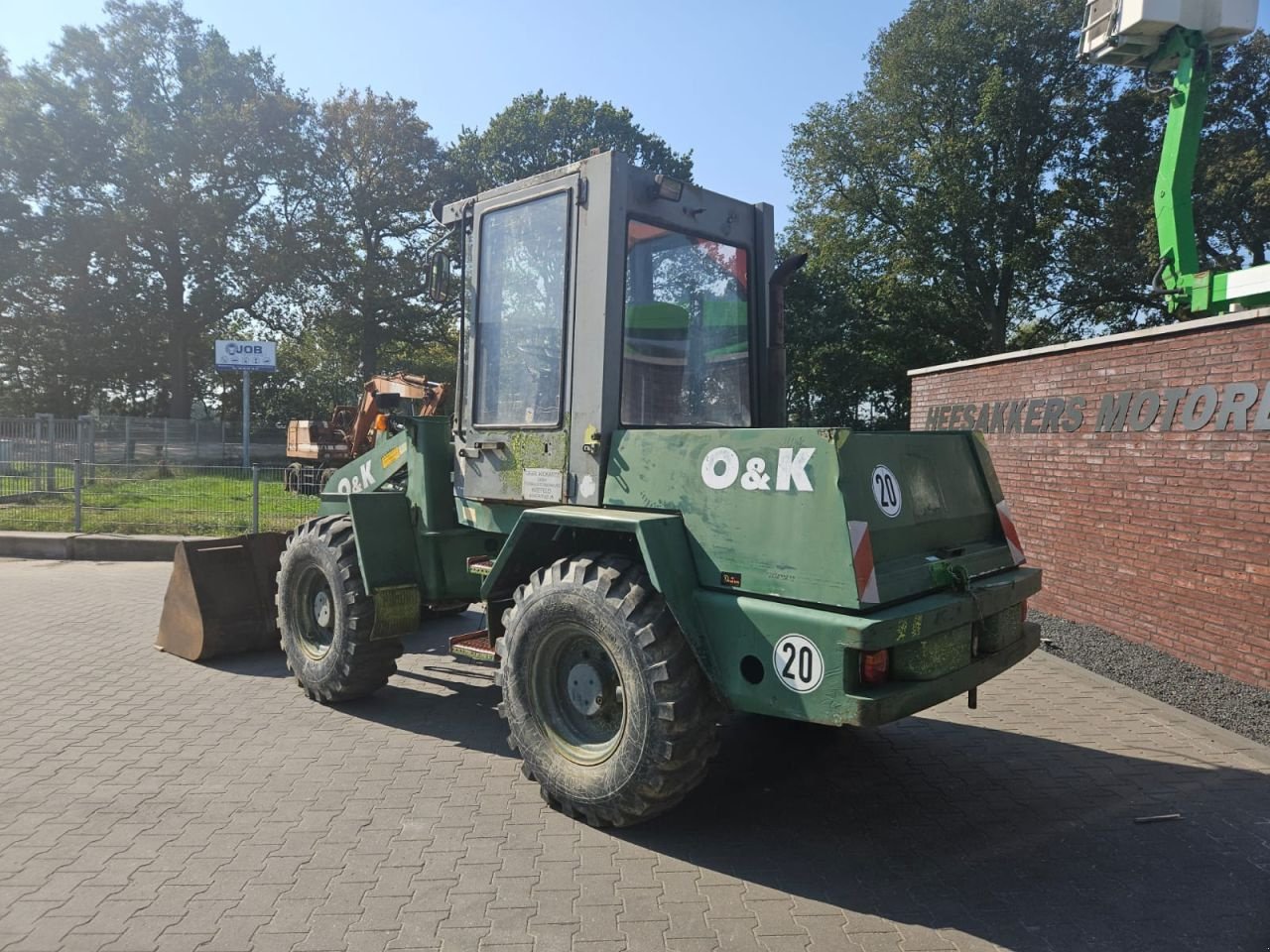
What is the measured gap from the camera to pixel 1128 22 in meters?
7.92

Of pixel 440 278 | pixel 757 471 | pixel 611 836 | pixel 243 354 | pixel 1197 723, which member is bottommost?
pixel 611 836

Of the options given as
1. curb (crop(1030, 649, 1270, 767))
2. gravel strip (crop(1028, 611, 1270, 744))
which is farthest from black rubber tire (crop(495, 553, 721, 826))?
gravel strip (crop(1028, 611, 1270, 744))

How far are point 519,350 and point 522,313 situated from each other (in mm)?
208

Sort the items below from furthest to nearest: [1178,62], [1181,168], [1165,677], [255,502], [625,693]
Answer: [255,502], [1181,168], [1178,62], [1165,677], [625,693]

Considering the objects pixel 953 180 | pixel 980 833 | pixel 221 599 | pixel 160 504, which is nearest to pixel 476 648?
pixel 980 833

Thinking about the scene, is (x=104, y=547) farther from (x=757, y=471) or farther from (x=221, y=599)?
(x=757, y=471)

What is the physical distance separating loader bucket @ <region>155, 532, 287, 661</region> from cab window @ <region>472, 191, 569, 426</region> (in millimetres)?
3199

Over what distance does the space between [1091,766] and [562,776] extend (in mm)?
2933

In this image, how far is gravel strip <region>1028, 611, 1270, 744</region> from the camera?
524cm

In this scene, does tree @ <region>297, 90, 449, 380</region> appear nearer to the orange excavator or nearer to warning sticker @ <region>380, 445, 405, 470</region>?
the orange excavator

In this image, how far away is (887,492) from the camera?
3539 mm

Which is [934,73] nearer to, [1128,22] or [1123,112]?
[1123,112]

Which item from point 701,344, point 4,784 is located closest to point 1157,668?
point 701,344

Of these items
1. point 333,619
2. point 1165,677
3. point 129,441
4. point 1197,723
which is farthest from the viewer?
point 129,441
